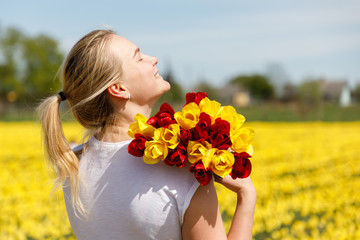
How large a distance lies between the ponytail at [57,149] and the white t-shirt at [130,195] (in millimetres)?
36

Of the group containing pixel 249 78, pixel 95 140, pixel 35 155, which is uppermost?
pixel 95 140

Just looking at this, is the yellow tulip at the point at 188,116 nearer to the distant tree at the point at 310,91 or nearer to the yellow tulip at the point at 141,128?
the yellow tulip at the point at 141,128

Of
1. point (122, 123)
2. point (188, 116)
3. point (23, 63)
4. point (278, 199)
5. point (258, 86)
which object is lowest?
point (258, 86)

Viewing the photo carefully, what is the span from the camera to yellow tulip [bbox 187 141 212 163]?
1.24 meters

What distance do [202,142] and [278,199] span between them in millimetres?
4172

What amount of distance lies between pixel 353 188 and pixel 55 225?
13.2 ft

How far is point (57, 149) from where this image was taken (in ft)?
5.05

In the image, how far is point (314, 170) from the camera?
7.58 meters

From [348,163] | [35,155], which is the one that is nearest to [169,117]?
[348,163]

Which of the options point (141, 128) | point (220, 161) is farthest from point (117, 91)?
point (220, 161)

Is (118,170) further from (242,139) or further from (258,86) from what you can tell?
(258,86)

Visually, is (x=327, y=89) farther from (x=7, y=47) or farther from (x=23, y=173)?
(x=23, y=173)

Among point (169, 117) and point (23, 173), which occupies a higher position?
point (169, 117)

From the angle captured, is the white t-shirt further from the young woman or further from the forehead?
the forehead
